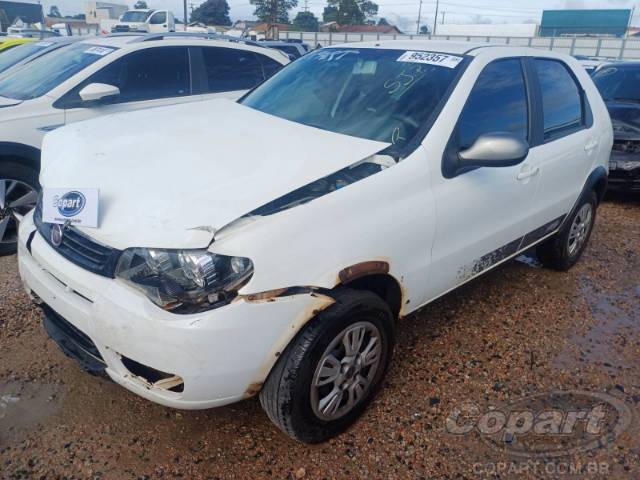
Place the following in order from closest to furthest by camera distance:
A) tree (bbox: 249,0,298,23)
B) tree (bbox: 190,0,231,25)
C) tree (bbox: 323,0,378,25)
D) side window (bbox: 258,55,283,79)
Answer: side window (bbox: 258,55,283,79) → tree (bbox: 249,0,298,23) → tree (bbox: 190,0,231,25) → tree (bbox: 323,0,378,25)

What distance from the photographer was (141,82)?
4.79 meters

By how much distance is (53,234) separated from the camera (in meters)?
2.21

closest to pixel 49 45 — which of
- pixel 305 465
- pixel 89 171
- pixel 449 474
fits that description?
pixel 89 171

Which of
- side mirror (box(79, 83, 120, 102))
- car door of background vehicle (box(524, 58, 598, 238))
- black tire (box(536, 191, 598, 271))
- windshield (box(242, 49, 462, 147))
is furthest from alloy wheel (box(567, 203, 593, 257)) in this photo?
side mirror (box(79, 83, 120, 102))

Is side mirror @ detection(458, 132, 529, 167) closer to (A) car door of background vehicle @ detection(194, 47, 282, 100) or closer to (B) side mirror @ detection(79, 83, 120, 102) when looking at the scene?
(B) side mirror @ detection(79, 83, 120, 102)

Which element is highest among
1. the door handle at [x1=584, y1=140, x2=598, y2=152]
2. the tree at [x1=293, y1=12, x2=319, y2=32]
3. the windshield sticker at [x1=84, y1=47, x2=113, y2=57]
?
the tree at [x1=293, y1=12, x2=319, y2=32]

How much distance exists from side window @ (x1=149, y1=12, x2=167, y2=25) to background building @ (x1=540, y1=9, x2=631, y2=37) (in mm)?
44916

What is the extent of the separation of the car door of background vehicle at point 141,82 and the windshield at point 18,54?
5.80 feet

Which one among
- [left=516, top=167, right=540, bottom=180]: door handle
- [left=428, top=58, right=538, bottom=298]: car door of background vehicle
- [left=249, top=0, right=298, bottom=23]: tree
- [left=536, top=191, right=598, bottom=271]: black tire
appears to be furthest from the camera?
[left=249, top=0, right=298, bottom=23]: tree

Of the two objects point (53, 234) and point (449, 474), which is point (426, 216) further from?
point (53, 234)

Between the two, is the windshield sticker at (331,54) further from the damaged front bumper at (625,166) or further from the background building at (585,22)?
the background building at (585,22)

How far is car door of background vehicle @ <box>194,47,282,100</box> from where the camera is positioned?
5234 millimetres

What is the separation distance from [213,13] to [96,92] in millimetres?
67813

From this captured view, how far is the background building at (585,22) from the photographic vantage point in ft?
181
